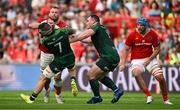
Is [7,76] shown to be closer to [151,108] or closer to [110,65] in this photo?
[110,65]

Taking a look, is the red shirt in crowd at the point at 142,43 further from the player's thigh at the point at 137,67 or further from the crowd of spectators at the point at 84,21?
the crowd of spectators at the point at 84,21

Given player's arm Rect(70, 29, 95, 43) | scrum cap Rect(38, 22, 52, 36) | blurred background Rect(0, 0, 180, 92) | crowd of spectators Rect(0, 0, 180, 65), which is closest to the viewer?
scrum cap Rect(38, 22, 52, 36)

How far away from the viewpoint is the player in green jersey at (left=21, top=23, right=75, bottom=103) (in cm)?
1819

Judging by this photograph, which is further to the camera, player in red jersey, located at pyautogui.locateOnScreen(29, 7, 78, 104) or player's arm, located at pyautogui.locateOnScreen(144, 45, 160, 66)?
player's arm, located at pyautogui.locateOnScreen(144, 45, 160, 66)

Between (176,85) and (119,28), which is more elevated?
(119,28)

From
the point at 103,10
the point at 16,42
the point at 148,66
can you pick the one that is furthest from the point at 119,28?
the point at 148,66

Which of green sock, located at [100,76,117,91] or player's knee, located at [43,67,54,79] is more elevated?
player's knee, located at [43,67,54,79]

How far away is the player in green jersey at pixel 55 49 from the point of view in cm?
1819

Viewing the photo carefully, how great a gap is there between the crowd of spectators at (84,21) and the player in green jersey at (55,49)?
1005 cm

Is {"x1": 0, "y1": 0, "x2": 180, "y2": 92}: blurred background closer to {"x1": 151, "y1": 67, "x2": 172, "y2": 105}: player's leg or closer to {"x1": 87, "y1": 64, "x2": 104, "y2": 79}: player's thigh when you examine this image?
{"x1": 87, "y1": 64, "x2": 104, "y2": 79}: player's thigh

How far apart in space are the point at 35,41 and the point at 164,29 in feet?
18.9

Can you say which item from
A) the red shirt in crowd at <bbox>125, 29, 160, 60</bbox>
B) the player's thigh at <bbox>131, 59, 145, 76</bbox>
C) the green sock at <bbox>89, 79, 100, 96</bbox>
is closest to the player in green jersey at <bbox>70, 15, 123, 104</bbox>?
the green sock at <bbox>89, 79, 100, 96</bbox>

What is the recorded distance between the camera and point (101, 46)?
1911 centimetres

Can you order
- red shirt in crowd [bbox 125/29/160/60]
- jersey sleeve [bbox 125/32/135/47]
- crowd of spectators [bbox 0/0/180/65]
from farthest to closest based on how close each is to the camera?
crowd of spectators [bbox 0/0/180/65], jersey sleeve [bbox 125/32/135/47], red shirt in crowd [bbox 125/29/160/60]
